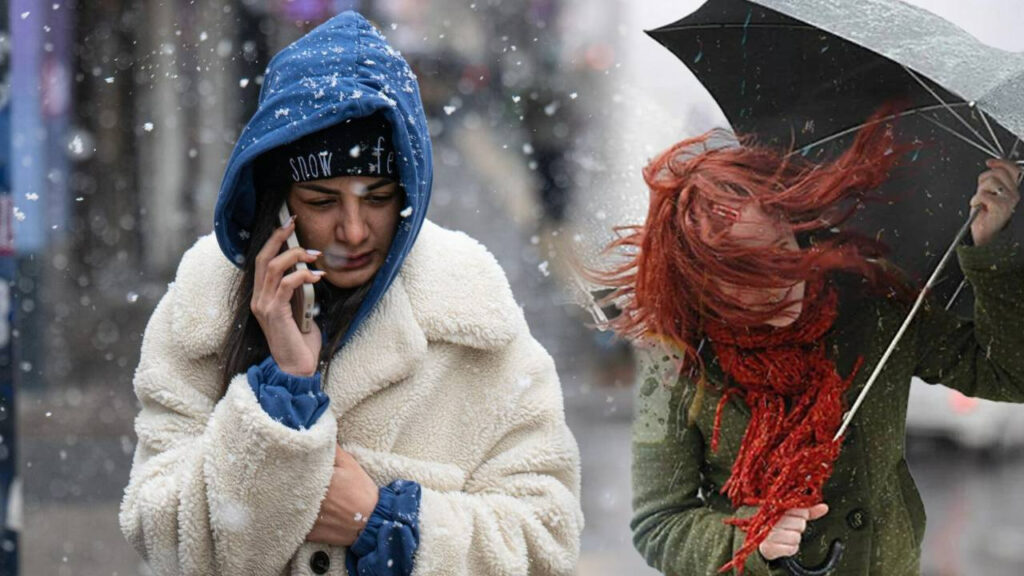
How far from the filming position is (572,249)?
10.3 ft

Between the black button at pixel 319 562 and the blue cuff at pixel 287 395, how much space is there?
29 cm

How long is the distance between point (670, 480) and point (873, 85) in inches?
35.5

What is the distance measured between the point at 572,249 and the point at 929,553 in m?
4.71

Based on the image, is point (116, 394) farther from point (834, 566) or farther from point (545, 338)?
point (834, 566)

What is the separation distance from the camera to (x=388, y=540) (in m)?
2.86

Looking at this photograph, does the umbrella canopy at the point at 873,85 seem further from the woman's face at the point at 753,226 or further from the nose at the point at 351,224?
the nose at the point at 351,224

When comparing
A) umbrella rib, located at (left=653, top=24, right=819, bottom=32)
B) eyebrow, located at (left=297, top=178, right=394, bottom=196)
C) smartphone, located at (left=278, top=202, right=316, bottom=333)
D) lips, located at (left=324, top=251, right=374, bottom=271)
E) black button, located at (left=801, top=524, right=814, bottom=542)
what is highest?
umbrella rib, located at (left=653, top=24, right=819, bottom=32)

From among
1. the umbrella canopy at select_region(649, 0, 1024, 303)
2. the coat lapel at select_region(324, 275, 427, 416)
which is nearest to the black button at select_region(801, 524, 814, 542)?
the umbrella canopy at select_region(649, 0, 1024, 303)

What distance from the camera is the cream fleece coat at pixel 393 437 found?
2.79m

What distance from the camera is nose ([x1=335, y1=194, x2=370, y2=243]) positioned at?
9.23 feet

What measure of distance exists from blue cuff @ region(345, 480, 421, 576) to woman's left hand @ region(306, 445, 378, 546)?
0.02m

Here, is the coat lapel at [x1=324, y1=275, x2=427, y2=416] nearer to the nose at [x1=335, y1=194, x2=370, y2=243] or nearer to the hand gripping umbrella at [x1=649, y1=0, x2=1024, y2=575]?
the nose at [x1=335, y1=194, x2=370, y2=243]

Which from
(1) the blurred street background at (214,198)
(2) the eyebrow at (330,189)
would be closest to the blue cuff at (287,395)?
(2) the eyebrow at (330,189)

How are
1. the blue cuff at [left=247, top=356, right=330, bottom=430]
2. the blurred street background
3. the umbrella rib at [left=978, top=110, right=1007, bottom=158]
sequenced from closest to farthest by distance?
the umbrella rib at [left=978, top=110, right=1007, bottom=158] < the blue cuff at [left=247, top=356, right=330, bottom=430] < the blurred street background
